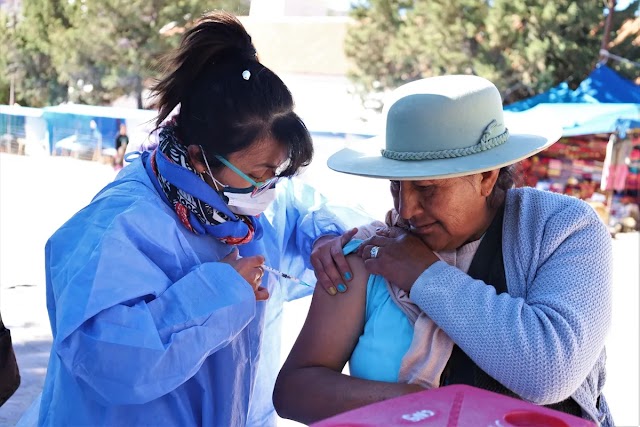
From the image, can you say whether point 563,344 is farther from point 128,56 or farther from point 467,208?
point 128,56

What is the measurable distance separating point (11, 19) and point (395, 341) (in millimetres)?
33522

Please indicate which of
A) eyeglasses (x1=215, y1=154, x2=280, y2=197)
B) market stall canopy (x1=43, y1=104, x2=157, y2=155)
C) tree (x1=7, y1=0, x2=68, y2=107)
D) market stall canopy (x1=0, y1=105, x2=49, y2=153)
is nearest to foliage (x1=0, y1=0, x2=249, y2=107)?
tree (x1=7, y1=0, x2=68, y2=107)

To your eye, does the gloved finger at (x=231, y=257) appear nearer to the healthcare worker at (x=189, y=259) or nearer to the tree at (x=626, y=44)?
the healthcare worker at (x=189, y=259)

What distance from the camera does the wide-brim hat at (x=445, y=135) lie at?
1806 mm

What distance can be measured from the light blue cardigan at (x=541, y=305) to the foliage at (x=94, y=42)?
25.1m

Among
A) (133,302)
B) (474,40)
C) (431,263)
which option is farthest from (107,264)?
(474,40)

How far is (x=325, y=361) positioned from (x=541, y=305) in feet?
1.70

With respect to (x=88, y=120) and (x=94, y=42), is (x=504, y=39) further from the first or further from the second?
(x=94, y=42)

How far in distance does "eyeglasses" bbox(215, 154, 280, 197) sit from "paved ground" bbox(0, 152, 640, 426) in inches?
53.6

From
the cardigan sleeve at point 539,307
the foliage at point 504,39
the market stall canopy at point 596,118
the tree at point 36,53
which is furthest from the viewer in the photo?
the tree at point 36,53

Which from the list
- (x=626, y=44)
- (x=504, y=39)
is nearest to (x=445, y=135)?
(x=504, y=39)

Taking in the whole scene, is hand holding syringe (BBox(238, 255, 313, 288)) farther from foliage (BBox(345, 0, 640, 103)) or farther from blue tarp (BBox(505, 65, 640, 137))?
foliage (BBox(345, 0, 640, 103))

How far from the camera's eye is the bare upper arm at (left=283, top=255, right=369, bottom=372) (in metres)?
1.92

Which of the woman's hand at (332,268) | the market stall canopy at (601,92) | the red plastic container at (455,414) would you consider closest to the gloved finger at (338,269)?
the woman's hand at (332,268)
